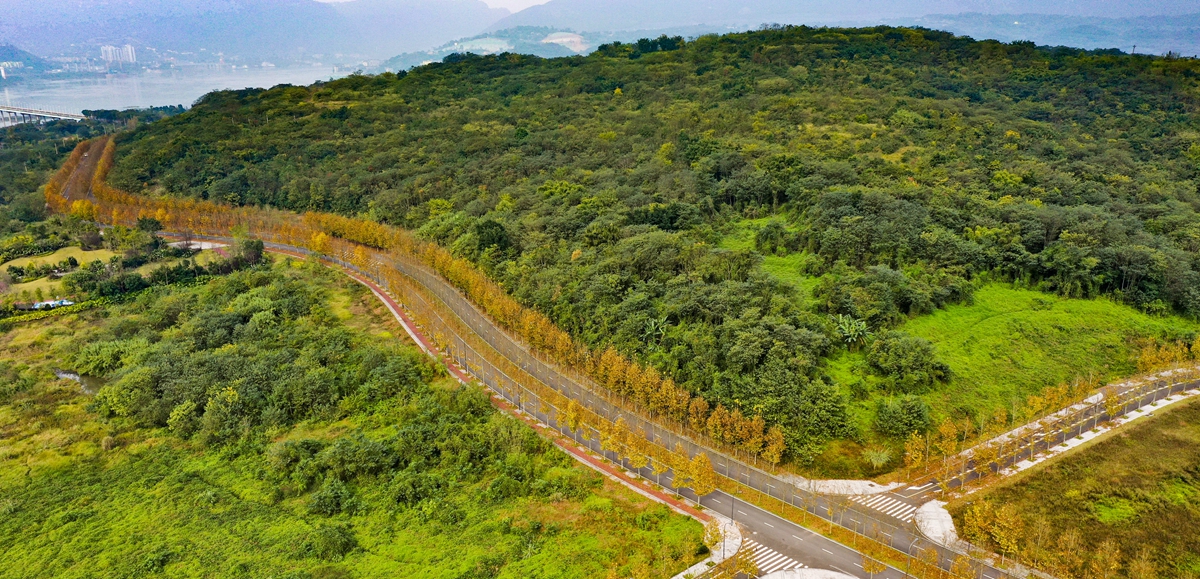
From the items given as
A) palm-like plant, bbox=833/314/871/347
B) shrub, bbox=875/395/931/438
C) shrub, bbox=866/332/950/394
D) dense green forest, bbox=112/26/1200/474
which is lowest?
shrub, bbox=875/395/931/438

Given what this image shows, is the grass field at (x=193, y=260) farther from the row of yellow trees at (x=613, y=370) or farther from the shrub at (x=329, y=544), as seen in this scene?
the shrub at (x=329, y=544)

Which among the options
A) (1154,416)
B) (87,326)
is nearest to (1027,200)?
(1154,416)

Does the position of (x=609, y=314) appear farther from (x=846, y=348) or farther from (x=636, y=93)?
(x=636, y=93)

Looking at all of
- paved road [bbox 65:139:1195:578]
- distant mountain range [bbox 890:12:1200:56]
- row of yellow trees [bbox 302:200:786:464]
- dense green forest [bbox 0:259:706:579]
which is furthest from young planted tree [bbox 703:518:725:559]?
distant mountain range [bbox 890:12:1200:56]

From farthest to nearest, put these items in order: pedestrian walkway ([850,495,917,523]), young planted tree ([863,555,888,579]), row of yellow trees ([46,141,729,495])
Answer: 1. row of yellow trees ([46,141,729,495])
2. pedestrian walkway ([850,495,917,523])
3. young planted tree ([863,555,888,579])

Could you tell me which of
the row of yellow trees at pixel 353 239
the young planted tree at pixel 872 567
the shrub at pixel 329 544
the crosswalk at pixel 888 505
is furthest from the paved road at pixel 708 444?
the shrub at pixel 329 544

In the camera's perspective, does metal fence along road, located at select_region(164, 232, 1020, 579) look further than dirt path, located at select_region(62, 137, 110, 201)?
No

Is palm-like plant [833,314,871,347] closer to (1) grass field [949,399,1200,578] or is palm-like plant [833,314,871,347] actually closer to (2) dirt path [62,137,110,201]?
(1) grass field [949,399,1200,578]
